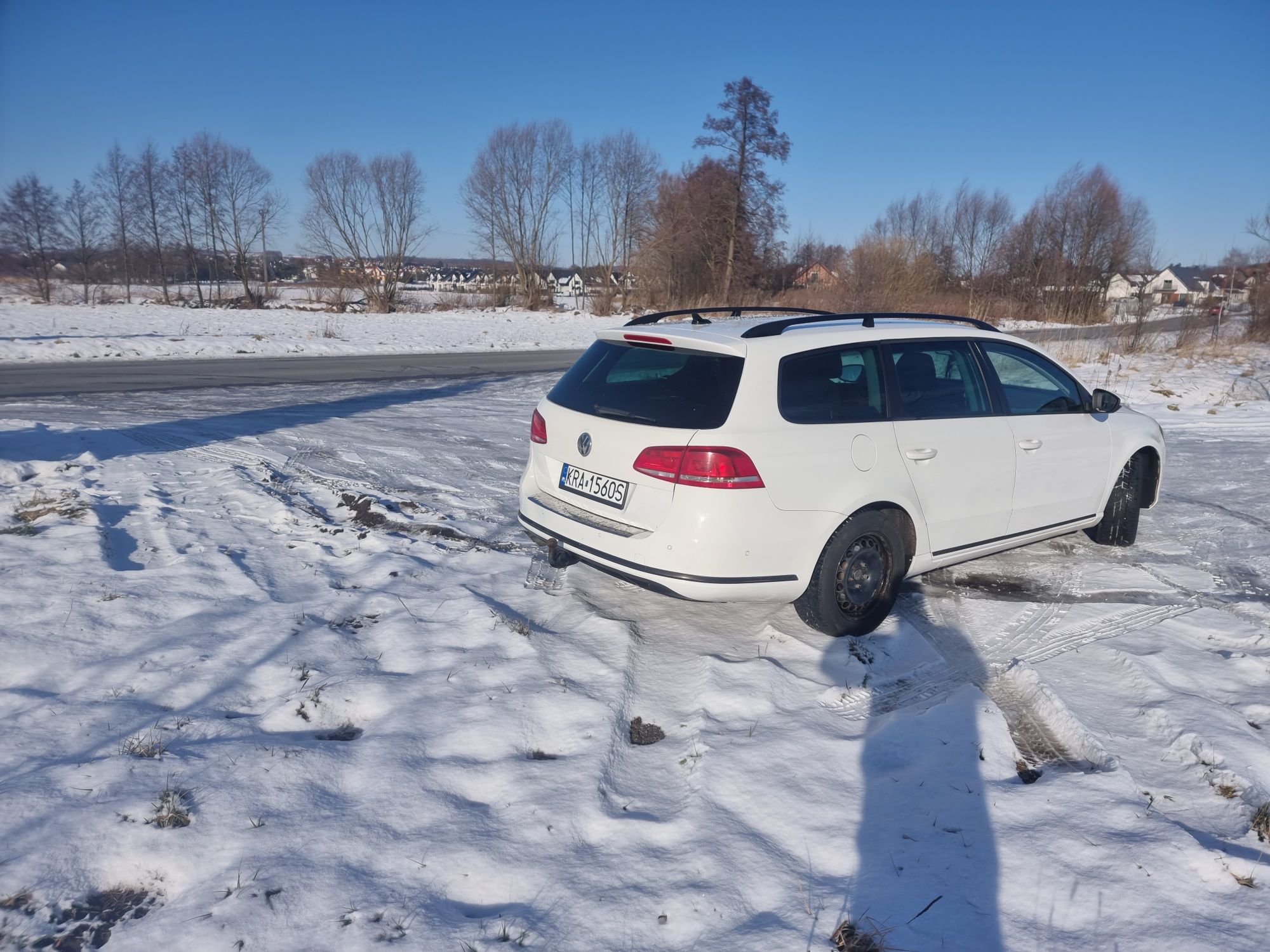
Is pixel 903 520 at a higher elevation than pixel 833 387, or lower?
lower

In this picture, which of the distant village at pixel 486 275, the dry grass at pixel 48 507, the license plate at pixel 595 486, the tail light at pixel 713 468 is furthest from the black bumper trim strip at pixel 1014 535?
the distant village at pixel 486 275

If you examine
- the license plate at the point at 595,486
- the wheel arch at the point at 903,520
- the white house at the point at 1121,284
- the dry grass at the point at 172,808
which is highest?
the white house at the point at 1121,284

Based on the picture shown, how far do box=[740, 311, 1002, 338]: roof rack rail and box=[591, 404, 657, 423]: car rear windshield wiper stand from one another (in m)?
0.69

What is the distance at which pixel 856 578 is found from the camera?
173 inches

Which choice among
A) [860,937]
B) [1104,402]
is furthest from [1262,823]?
[1104,402]

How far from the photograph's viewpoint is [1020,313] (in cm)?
3850

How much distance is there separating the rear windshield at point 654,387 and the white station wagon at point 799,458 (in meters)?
0.01

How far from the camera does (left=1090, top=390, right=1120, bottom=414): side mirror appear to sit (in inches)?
221

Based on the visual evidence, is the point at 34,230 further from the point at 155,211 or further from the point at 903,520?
the point at 903,520

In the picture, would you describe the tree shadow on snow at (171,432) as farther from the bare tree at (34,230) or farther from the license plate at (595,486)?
the bare tree at (34,230)

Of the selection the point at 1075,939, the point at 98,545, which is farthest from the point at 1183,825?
the point at 98,545

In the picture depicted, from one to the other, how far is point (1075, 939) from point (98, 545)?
18.5 feet

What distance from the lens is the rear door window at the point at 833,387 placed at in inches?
162

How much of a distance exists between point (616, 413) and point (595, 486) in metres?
0.40
